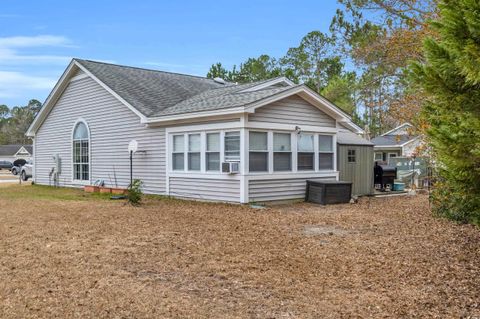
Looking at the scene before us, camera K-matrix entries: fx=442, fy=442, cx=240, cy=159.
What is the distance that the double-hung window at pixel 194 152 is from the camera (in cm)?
1311

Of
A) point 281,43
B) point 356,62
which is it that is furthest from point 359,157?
point 281,43

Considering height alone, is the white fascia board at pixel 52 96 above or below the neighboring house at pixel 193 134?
above

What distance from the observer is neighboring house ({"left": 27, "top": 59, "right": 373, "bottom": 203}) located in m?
→ 12.1

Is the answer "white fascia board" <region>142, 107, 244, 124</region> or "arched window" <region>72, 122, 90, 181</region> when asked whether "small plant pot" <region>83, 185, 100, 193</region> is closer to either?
"arched window" <region>72, 122, 90, 181</region>

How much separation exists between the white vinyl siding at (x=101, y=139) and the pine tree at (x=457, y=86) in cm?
1086

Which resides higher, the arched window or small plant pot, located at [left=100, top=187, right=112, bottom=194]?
the arched window

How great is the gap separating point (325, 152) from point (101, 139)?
332 inches

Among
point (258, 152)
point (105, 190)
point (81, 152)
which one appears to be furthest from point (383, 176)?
point (81, 152)

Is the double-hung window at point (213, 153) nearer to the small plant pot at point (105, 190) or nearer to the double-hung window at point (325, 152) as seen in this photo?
the double-hung window at point (325, 152)

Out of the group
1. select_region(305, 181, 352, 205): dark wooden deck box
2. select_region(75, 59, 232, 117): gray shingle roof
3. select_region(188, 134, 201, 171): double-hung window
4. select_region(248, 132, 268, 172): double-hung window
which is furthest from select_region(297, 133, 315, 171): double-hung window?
select_region(75, 59, 232, 117): gray shingle roof

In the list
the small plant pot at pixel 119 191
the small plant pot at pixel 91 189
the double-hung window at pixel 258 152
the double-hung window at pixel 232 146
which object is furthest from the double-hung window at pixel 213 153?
the small plant pot at pixel 91 189

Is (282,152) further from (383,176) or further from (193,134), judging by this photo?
(383,176)

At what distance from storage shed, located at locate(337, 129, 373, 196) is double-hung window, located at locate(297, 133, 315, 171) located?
1.61 m

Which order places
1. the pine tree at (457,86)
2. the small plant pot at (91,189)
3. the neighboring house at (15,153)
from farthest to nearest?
the neighboring house at (15,153) < the small plant pot at (91,189) < the pine tree at (457,86)
